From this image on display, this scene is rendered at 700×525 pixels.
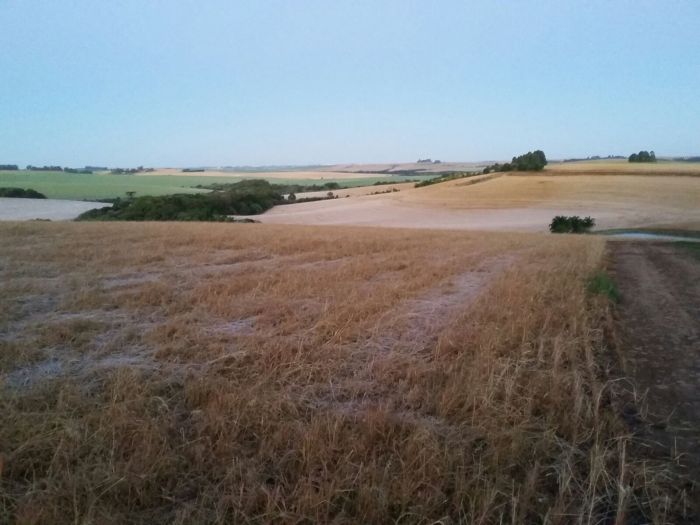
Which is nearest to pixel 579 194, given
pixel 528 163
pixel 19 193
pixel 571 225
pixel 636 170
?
pixel 571 225

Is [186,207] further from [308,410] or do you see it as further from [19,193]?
[308,410]

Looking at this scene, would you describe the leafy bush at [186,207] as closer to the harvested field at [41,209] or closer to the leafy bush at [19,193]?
the harvested field at [41,209]

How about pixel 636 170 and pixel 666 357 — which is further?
pixel 636 170

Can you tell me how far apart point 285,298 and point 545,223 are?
126ft

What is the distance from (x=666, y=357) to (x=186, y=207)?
59.9m

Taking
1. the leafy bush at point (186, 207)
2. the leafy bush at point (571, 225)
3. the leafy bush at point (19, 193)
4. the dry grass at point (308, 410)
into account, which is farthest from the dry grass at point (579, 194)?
the leafy bush at point (19, 193)

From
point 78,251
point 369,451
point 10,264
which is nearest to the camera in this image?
point 369,451

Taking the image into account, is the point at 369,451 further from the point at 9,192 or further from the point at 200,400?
the point at 9,192

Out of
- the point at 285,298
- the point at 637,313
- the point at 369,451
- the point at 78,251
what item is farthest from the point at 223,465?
the point at 78,251

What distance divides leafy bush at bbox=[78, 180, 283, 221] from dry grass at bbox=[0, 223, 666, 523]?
4452 centimetres

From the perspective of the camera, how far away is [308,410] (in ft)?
13.9

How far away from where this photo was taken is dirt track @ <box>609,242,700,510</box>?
3.87 m

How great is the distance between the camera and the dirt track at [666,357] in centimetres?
387

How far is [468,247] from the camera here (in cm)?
1867
